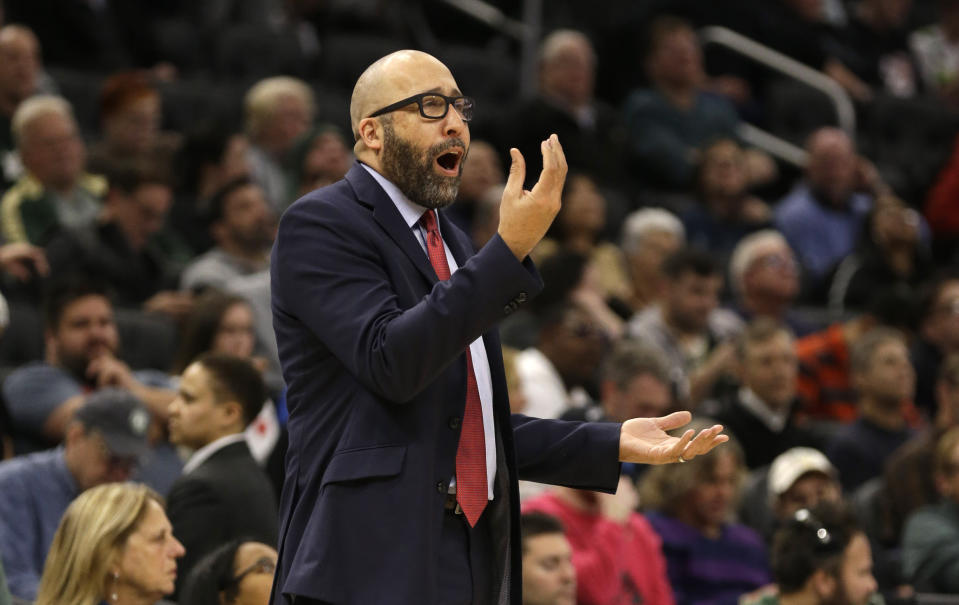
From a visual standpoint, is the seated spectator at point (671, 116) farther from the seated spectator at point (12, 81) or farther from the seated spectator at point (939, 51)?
the seated spectator at point (12, 81)

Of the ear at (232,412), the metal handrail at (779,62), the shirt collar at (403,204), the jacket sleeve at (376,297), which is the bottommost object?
the ear at (232,412)

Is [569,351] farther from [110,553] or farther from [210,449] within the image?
[110,553]

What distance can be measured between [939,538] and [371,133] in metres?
3.58

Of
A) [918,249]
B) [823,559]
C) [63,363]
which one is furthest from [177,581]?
[918,249]

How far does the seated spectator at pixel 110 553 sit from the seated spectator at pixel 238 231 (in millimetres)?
2595

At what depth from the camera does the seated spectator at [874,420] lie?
6367mm

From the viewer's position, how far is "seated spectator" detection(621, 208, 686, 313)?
7.45 m

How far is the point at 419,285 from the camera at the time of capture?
2402 mm

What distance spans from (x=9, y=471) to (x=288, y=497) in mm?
2385

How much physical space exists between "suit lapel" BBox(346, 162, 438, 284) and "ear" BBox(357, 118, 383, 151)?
0.06 metres

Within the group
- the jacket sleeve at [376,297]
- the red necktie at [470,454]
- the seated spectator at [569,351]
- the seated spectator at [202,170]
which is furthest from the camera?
the seated spectator at [202,170]

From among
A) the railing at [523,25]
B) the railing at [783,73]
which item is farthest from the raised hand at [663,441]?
the railing at [783,73]

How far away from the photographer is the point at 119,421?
463 cm

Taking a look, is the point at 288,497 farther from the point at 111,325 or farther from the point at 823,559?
the point at 111,325
